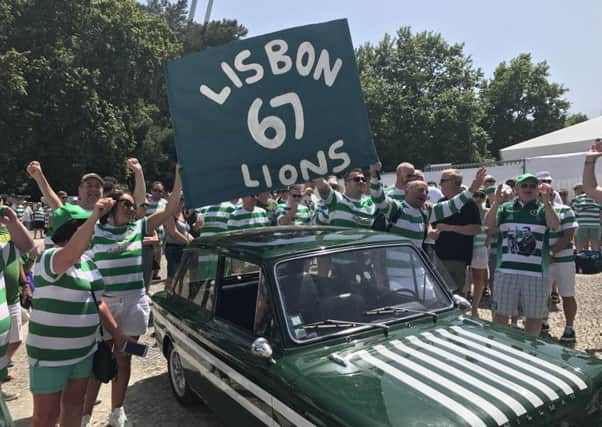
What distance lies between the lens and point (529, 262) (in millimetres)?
4152

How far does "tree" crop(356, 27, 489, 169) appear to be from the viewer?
120 feet

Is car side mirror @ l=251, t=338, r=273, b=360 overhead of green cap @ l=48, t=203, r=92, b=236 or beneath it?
beneath

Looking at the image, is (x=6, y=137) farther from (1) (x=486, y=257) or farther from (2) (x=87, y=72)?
(1) (x=486, y=257)

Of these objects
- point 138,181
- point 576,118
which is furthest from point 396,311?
point 576,118

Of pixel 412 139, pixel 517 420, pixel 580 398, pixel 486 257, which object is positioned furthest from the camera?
pixel 412 139

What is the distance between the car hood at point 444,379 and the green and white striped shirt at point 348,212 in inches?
96.0

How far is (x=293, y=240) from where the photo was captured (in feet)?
10.5

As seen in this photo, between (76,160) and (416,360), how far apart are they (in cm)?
2833

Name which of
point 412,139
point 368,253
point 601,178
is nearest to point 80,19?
point 412,139

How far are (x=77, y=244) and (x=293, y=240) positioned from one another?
1.38 m

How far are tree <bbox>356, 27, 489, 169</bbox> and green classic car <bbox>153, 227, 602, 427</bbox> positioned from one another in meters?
34.9

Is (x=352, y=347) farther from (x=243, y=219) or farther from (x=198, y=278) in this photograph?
(x=243, y=219)

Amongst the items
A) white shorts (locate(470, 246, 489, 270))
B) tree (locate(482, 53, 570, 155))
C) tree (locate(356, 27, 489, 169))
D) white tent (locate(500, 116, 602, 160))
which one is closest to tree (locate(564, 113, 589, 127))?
tree (locate(482, 53, 570, 155))

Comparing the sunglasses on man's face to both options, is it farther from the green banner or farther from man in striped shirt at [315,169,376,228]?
man in striped shirt at [315,169,376,228]
